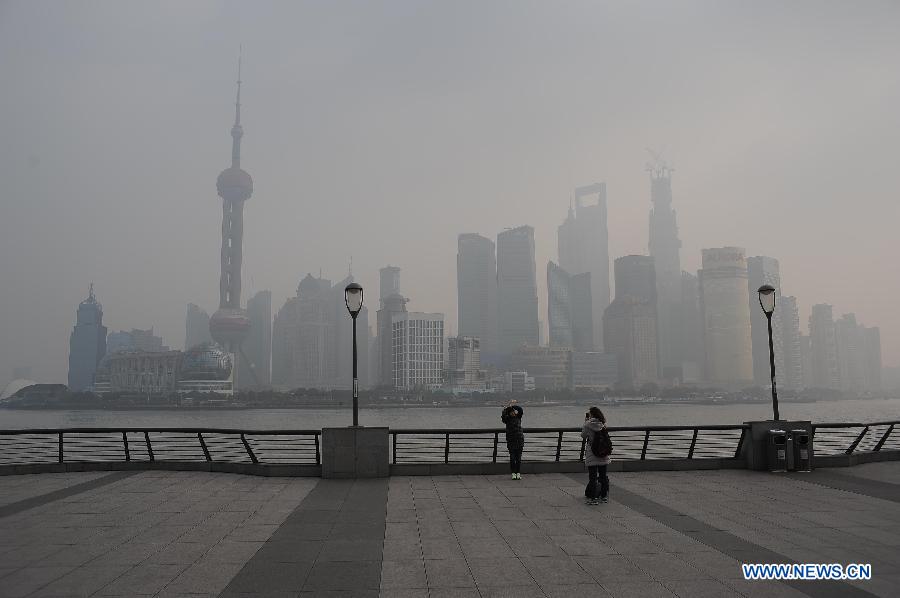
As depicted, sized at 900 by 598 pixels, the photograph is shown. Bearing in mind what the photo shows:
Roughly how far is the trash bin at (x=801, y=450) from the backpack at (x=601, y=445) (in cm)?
697

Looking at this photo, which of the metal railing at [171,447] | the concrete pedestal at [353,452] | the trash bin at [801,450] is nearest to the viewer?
the concrete pedestal at [353,452]

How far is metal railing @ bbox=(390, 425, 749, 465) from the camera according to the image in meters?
16.4

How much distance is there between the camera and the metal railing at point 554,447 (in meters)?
16.4

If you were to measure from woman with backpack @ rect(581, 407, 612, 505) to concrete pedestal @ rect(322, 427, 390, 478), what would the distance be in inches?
201

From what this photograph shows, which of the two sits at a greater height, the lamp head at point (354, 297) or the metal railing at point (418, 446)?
the lamp head at point (354, 297)

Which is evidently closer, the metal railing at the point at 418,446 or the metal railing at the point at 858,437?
the metal railing at the point at 418,446

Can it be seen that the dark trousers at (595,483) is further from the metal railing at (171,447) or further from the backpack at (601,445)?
the metal railing at (171,447)

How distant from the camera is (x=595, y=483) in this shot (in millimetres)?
11922

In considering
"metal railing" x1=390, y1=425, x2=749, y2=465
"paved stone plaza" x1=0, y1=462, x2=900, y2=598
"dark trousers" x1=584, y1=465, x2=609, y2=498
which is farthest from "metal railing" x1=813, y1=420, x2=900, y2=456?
"dark trousers" x1=584, y1=465, x2=609, y2=498

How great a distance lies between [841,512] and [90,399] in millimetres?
218434

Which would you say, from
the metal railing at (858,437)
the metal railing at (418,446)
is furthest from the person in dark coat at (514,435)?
the metal railing at (858,437)

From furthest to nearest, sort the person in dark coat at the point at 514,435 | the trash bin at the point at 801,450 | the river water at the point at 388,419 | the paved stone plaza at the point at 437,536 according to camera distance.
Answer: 1. the river water at the point at 388,419
2. the trash bin at the point at 801,450
3. the person in dark coat at the point at 514,435
4. the paved stone plaza at the point at 437,536

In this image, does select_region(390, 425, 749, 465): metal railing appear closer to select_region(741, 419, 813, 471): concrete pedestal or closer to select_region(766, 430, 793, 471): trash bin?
select_region(741, 419, 813, 471): concrete pedestal

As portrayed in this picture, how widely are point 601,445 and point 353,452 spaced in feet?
20.1
